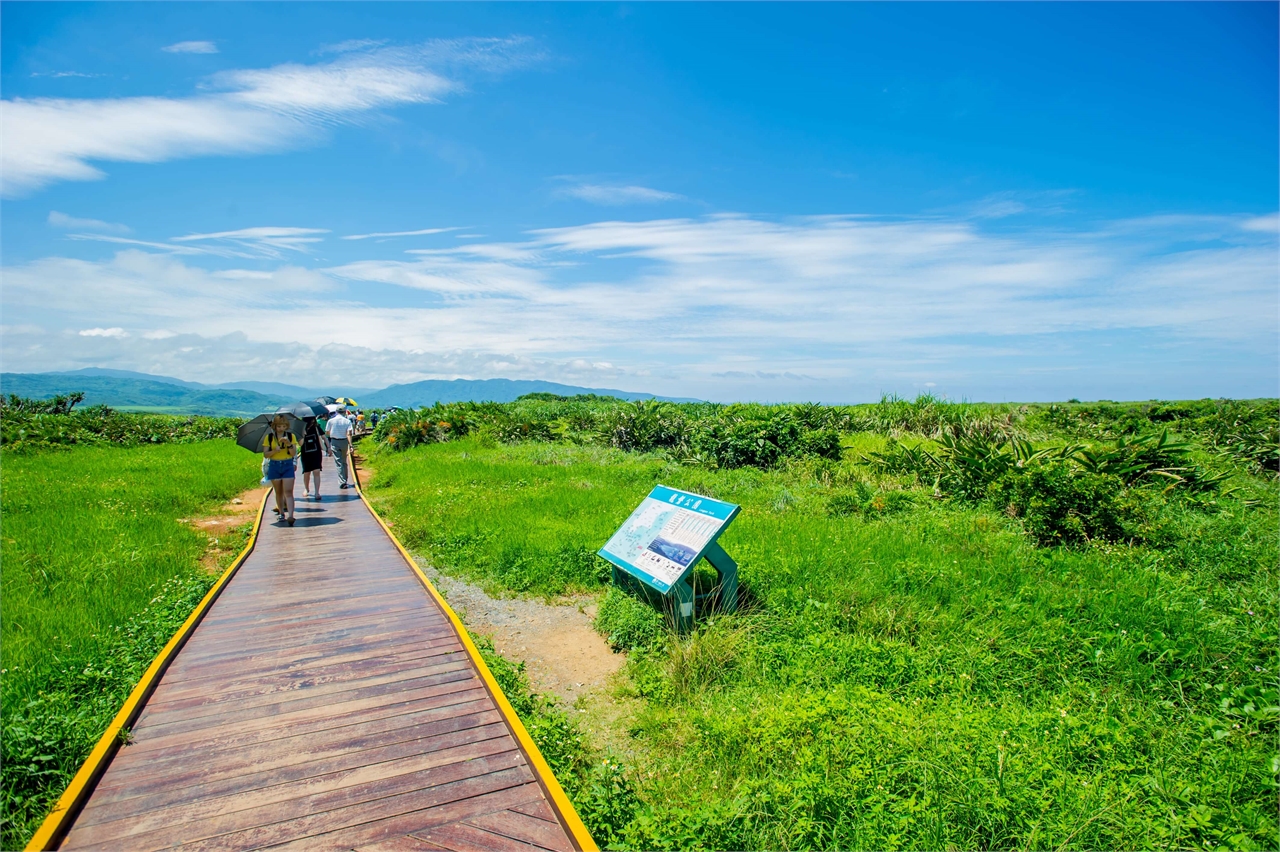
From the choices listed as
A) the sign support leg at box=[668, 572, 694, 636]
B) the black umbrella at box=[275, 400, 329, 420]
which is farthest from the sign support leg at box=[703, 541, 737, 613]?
the black umbrella at box=[275, 400, 329, 420]

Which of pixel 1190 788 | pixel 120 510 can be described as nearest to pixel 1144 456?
pixel 1190 788

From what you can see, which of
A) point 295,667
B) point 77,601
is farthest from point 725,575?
point 77,601

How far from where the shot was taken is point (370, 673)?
512 centimetres

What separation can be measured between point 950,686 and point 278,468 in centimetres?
992

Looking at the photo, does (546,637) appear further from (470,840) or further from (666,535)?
(470,840)

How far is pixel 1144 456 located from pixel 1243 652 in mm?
7643

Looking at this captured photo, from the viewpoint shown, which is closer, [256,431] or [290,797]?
[290,797]

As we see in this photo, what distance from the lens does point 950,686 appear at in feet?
16.4

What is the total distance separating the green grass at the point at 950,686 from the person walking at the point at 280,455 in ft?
9.20

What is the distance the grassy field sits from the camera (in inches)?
156

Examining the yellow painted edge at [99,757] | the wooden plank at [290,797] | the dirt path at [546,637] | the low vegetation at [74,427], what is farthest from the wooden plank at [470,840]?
the low vegetation at [74,427]

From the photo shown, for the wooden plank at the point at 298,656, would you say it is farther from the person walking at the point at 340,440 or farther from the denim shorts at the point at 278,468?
the person walking at the point at 340,440

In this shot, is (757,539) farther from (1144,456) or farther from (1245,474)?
(1245,474)

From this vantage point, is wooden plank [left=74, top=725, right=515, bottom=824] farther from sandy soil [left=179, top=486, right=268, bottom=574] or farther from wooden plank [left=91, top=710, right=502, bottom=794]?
sandy soil [left=179, top=486, right=268, bottom=574]
